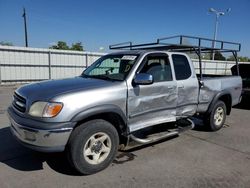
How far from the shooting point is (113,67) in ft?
15.4

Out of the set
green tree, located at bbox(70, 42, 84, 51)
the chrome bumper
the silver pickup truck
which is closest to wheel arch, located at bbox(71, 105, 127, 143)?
the silver pickup truck

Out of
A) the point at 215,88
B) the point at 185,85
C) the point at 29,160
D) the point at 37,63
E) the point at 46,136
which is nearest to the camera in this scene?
the point at 46,136

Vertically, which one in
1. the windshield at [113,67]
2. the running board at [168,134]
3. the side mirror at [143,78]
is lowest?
the running board at [168,134]

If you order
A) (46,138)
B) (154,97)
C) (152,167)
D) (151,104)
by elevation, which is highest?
(154,97)

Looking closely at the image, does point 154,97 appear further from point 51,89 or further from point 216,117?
point 216,117

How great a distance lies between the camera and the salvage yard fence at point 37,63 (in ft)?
49.9

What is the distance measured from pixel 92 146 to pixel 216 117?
371 cm

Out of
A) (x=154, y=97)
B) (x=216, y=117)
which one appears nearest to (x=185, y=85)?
(x=154, y=97)

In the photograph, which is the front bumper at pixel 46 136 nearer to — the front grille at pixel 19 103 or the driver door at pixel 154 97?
the front grille at pixel 19 103

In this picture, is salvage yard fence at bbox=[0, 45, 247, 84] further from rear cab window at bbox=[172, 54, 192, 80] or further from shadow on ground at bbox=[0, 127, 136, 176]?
shadow on ground at bbox=[0, 127, 136, 176]

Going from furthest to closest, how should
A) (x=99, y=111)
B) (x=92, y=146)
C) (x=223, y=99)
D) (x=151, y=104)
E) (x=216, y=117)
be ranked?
(x=223, y=99) < (x=216, y=117) < (x=151, y=104) < (x=92, y=146) < (x=99, y=111)

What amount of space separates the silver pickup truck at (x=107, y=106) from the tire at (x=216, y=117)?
1.76 ft

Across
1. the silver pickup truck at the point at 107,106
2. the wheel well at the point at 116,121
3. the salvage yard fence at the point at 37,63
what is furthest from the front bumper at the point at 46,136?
the salvage yard fence at the point at 37,63

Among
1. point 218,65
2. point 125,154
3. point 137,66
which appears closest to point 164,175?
point 125,154
